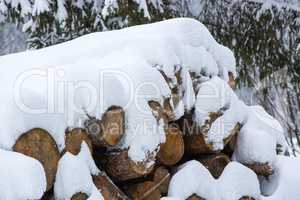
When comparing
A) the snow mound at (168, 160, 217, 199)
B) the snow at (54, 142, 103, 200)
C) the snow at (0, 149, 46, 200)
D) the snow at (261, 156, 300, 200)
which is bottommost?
the snow at (261, 156, 300, 200)

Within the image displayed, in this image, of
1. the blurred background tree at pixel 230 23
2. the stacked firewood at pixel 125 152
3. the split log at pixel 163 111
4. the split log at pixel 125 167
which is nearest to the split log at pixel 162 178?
the stacked firewood at pixel 125 152

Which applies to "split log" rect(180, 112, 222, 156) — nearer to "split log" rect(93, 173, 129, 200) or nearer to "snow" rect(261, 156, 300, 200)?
"snow" rect(261, 156, 300, 200)

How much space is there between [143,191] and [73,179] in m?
0.48

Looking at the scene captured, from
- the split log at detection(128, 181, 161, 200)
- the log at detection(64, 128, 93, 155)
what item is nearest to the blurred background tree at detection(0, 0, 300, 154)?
the split log at detection(128, 181, 161, 200)

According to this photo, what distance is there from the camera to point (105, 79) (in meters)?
2.18

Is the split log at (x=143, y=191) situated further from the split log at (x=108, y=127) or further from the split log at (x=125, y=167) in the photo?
the split log at (x=108, y=127)

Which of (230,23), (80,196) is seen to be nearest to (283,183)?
(80,196)

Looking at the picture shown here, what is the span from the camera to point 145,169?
Result: 7.40 feet

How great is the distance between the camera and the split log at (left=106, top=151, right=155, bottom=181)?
2219 mm

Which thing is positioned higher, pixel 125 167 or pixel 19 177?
pixel 19 177

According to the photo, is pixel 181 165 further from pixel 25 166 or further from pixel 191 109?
pixel 25 166

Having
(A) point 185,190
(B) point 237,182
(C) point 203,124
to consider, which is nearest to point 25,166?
(A) point 185,190

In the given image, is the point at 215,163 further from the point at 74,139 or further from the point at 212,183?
the point at 74,139

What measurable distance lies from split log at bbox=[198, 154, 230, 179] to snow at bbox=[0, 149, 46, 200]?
1096 mm
